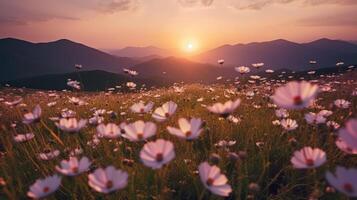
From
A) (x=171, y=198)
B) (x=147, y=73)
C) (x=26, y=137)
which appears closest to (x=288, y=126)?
(x=171, y=198)

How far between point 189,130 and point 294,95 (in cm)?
52

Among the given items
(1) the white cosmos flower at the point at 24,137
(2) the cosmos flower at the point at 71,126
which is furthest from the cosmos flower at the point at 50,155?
(2) the cosmos flower at the point at 71,126

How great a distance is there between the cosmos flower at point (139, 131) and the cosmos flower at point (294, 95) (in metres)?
0.60

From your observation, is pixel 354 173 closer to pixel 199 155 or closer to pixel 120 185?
pixel 120 185

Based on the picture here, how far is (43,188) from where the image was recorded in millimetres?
1523

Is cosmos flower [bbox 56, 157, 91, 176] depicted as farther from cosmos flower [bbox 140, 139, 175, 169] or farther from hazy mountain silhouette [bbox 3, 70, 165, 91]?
hazy mountain silhouette [bbox 3, 70, 165, 91]

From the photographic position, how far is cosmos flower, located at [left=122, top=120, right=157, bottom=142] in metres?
1.72

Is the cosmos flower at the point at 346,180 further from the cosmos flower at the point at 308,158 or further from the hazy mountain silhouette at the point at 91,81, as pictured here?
the hazy mountain silhouette at the point at 91,81

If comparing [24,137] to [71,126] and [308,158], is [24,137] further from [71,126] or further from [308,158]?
[308,158]

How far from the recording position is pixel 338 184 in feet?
3.92

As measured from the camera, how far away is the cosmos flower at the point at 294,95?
4.81 feet

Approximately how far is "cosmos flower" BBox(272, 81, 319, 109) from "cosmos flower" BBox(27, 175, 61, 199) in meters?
0.98

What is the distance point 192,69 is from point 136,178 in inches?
5479

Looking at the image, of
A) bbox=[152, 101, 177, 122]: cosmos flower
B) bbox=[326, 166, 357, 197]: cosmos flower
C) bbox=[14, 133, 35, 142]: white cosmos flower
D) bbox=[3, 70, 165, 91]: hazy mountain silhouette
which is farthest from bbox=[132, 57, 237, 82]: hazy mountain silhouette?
bbox=[326, 166, 357, 197]: cosmos flower
